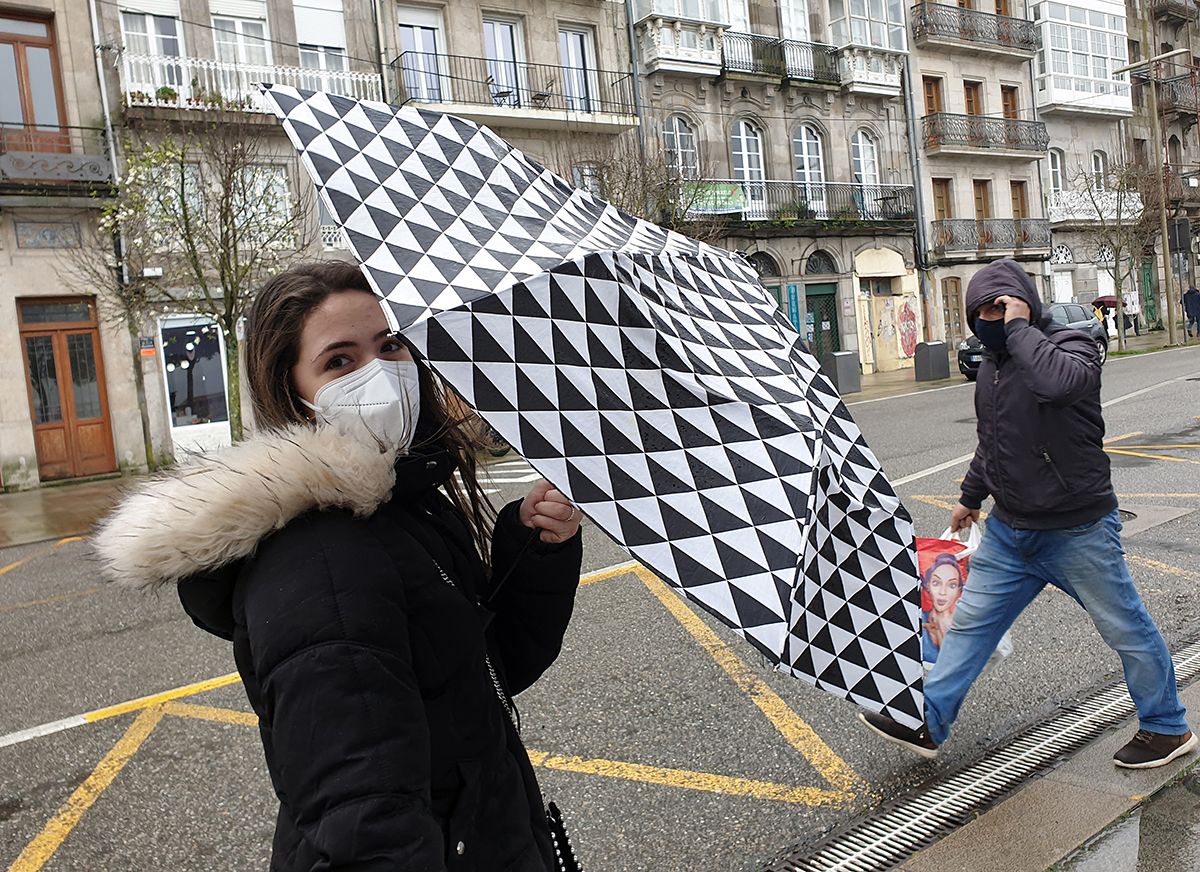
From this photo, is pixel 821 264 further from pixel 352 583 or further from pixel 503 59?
pixel 352 583

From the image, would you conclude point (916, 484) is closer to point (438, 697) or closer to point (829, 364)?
point (438, 697)

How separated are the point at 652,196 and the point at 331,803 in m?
20.6

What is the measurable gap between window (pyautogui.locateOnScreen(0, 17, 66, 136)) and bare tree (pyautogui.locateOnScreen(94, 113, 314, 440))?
2466 mm

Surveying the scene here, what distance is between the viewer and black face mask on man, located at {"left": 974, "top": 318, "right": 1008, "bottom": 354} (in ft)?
11.3

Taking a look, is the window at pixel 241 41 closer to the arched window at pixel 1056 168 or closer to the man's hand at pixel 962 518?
the man's hand at pixel 962 518

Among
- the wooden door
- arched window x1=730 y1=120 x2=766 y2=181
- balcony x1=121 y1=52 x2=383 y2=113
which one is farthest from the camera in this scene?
arched window x1=730 y1=120 x2=766 y2=181

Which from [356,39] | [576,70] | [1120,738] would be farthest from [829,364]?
[1120,738]

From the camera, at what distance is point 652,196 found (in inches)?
824

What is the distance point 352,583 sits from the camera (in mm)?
1258

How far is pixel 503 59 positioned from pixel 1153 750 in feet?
77.9

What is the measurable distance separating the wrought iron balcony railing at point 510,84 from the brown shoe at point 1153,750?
21.1 metres

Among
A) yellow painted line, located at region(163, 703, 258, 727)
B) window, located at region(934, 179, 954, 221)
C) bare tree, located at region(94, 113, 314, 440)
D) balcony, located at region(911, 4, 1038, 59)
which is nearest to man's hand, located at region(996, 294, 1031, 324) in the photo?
yellow painted line, located at region(163, 703, 258, 727)

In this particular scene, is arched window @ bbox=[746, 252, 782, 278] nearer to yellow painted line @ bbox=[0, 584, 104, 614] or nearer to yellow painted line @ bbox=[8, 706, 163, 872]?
yellow painted line @ bbox=[0, 584, 104, 614]

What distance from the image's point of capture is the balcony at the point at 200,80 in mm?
18453
